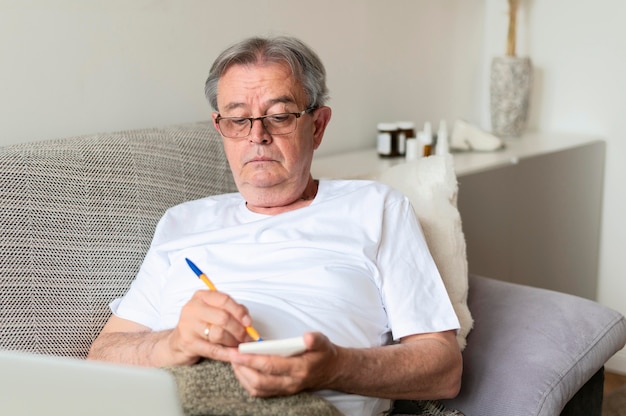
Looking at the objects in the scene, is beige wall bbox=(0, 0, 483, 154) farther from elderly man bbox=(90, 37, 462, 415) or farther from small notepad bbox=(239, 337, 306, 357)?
small notepad bbox=(239, 337, 306, 357)

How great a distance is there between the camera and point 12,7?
5.40ft

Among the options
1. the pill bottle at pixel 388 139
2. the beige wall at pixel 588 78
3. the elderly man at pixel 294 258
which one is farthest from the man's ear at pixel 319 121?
the beige wall at pixel 588 78

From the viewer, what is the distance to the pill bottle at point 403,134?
251 centimetres

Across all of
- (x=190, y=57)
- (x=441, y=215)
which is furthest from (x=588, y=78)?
(x=190, y=57)

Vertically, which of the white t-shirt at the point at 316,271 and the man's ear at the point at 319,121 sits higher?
the man's ear at the point at 319,121

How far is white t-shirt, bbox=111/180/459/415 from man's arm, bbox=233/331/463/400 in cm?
5

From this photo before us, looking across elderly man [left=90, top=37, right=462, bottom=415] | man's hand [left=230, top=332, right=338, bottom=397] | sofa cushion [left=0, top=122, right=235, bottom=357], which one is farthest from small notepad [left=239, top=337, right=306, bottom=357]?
sofa cushion [left=0, top=122, right=235, bottom=357]

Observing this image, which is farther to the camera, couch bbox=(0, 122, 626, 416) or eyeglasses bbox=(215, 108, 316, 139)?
eyeglasses bbox=(215, 108, 316, 139)

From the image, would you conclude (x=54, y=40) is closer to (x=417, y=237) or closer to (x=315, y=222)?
(x=315, y=222)

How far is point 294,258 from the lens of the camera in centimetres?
151

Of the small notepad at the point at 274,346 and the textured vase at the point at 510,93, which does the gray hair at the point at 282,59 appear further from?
the textured vase at the point at 510,93

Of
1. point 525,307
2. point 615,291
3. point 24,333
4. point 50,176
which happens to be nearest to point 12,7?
point 50,176

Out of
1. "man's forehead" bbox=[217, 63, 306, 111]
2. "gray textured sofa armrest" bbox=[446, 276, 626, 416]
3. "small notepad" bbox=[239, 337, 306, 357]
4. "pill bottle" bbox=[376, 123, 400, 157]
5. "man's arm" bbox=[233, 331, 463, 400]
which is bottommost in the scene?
"gray textured sofa armrest" bbox=[446, 276, 626, 416]

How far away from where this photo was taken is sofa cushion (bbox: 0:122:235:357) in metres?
1.39
